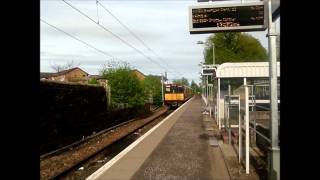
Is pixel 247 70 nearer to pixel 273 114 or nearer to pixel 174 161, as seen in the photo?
pixel 174 161

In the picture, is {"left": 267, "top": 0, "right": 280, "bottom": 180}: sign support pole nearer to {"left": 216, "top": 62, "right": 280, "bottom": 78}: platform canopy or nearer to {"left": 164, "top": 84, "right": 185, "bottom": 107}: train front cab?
{"left": 216, "top": 62, "right": 280, "bottom": 78}: platform canopy

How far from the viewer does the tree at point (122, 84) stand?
32375 mm

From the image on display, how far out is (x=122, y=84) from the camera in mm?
32281

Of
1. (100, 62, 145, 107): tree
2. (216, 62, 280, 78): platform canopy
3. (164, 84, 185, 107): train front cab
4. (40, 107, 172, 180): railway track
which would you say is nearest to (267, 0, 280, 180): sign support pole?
(40, 107, 172, 180): railway track

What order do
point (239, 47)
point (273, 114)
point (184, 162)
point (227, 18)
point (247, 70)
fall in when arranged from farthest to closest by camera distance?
point (239, 47) → point (247, 70) → point (184, 162) → point (227, 18) → point (273, 114)

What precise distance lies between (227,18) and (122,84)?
22380mm

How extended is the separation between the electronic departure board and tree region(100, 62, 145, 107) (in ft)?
70.6

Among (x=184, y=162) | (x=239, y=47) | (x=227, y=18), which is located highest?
(x=239, y=47)

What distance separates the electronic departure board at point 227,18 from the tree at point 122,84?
21520 millimetres

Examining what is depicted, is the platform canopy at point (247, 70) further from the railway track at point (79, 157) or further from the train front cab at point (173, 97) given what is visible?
the train front cab at point (173, 97)

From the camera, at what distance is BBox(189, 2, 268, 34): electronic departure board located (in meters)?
9.89

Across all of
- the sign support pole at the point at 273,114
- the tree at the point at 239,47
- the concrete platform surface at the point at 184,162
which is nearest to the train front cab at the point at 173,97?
the tree at the point at 239,47

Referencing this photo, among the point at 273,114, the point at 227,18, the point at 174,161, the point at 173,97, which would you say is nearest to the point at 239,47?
the point at 173,97
